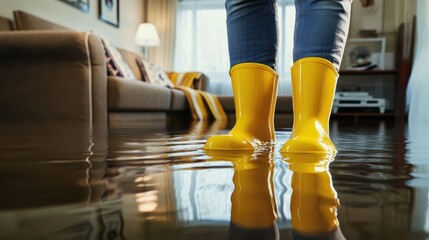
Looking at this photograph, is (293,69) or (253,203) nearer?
(253,203)

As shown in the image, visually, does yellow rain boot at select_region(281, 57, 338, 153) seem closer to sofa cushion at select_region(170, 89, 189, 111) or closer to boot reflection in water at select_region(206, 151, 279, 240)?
boot reflection in water at select_region(206, 151, 279, 240)

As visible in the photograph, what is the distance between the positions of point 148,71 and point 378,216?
12.4 ft

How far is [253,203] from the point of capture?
30cm

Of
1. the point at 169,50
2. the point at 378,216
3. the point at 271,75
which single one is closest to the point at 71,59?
the point at 271,75

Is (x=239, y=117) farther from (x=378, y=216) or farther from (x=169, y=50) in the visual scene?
(x=169, y=50)

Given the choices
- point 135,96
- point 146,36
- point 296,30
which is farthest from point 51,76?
point 146,36

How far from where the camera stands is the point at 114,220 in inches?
9.7

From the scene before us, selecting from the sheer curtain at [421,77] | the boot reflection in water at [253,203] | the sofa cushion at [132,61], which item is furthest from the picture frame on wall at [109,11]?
the boot reflection in water at [253,203]

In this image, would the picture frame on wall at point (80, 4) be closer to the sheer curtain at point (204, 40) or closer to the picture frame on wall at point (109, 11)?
the picture frame on wall at point (109, 11)

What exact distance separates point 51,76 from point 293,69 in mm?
1714

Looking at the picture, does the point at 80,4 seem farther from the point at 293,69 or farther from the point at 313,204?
the point at 313,204

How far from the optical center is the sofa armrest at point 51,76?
7.02 feet

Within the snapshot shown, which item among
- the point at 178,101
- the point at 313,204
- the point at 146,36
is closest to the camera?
the point at 313,204

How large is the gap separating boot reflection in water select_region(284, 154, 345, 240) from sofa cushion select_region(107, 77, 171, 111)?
2079 mm
